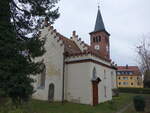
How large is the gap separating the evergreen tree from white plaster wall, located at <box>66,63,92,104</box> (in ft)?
31.0

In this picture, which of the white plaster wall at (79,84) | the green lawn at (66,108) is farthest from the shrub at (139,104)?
the white plaster wall at (79,84)

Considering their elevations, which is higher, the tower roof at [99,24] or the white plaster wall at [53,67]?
the tower roof at [99,24]

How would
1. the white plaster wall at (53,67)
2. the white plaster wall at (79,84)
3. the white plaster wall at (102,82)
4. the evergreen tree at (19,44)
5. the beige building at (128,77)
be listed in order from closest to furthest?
the evergreen tree at (19,44) < the white plaster wall at (79,84) < the white plaster wall at (53,67) < the white plaster wall at (102,82) < the beige building at (128,77)

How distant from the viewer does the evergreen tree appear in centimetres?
1398

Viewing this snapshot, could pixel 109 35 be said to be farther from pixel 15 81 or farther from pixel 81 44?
pixel 15 81

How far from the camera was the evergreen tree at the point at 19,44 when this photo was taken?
1398 cm

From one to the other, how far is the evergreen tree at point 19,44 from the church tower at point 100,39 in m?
22.6

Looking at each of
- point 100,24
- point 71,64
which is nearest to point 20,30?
point 71,64

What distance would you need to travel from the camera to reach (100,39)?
39.3m

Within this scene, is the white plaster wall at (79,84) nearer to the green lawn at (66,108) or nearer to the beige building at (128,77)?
the green lawn at (66,108)

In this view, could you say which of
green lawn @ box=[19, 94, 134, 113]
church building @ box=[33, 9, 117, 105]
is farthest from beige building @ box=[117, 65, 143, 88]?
green lawn @ box=[19, 94, 134, 113]

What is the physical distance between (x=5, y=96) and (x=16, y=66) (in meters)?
2.40

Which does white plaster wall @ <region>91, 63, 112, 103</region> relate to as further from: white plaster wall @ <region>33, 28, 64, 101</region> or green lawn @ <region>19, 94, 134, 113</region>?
white plaster wall @ <region>33, 28, 64, 101</region>

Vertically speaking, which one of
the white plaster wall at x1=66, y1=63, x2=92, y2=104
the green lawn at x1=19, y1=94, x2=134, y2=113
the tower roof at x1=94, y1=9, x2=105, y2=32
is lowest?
the green lawn at x1=19, y1=94, x2=134, y2=113
